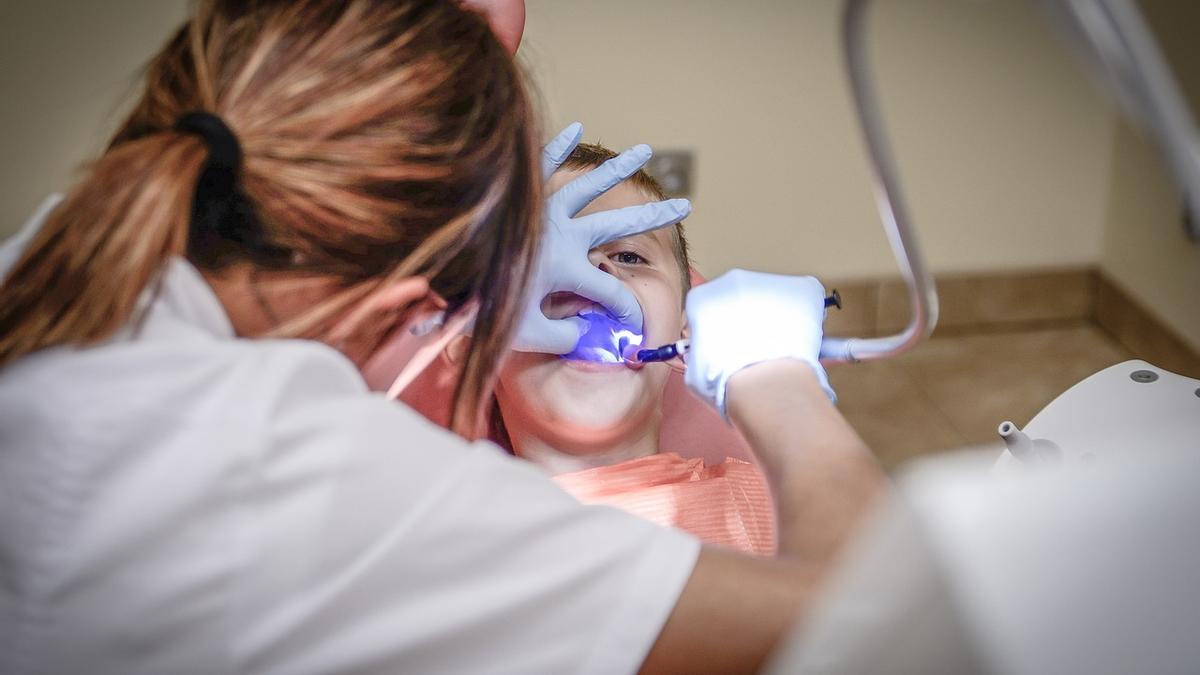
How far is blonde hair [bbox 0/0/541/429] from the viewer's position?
2.48 feet

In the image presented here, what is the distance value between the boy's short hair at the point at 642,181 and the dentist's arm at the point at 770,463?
329 millimetres

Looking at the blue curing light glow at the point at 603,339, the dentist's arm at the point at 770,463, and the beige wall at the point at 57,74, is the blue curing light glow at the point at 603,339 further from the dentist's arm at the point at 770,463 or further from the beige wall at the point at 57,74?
the beige wall at the point at 57,74

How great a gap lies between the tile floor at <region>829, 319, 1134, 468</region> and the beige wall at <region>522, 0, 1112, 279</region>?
0.19m

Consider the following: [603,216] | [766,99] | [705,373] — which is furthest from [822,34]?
[705,373]

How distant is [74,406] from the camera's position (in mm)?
686

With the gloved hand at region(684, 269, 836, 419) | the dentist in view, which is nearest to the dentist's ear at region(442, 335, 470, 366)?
the gloved hand at region(684, 269, 836, 419)

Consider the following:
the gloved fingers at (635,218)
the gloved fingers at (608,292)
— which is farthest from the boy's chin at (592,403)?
the gloved fingers at (635,218)

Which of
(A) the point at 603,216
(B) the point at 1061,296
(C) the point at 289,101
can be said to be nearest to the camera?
(C) the point at 289,101

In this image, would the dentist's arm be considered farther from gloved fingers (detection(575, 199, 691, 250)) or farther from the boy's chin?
the boy's chin

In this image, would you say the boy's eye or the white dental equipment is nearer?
the white dental equipment

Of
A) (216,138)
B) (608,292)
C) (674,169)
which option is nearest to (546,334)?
(608,292)

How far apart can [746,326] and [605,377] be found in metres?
0.32

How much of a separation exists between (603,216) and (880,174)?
417mm

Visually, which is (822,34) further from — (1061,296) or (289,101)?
(289,101)
